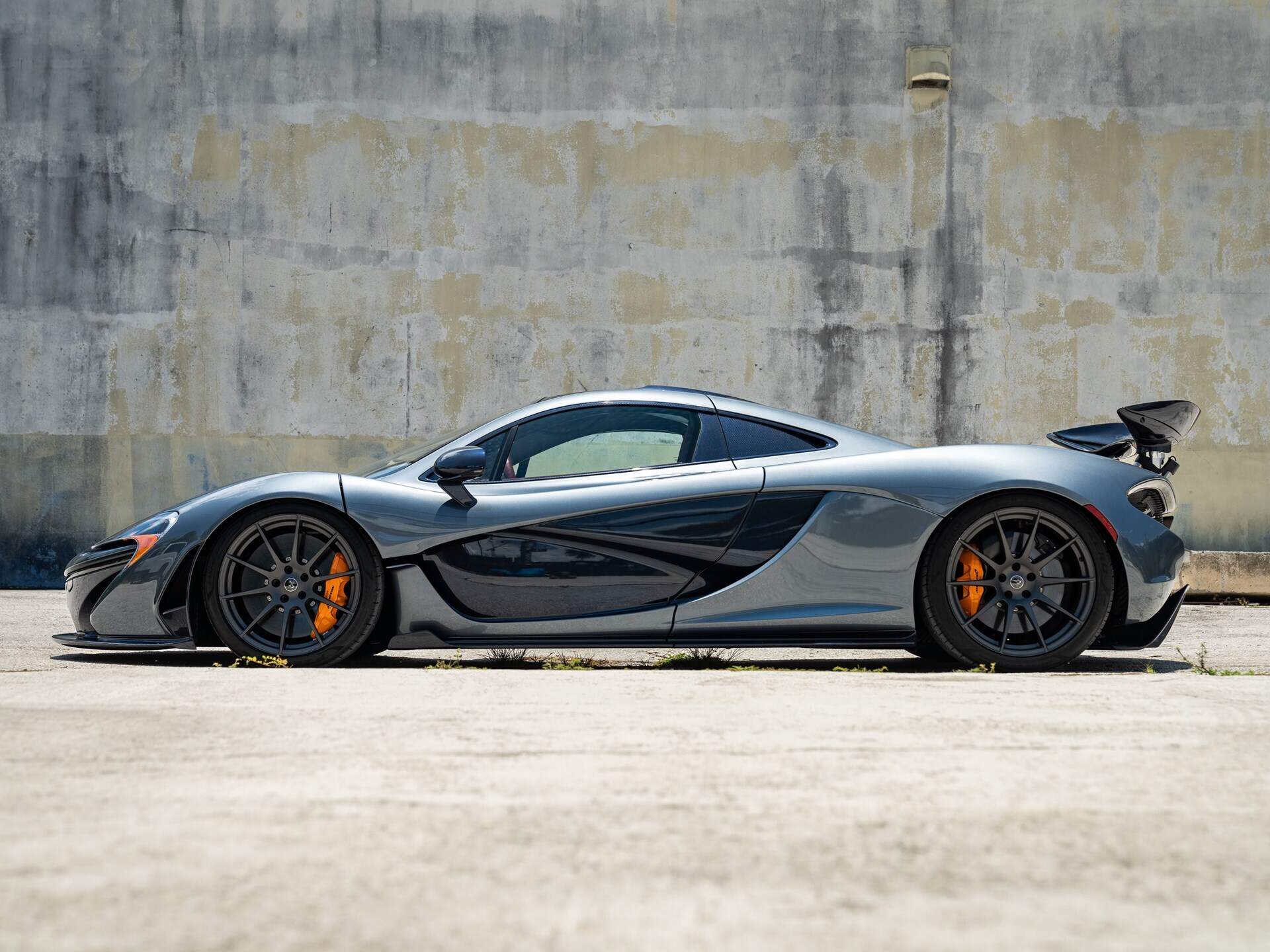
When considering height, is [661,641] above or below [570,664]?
above

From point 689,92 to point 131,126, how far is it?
4.56m

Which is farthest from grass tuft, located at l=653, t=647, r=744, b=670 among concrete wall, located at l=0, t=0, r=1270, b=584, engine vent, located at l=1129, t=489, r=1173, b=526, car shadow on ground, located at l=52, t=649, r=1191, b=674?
concrete wall, located at l=0, t=0, r=1270, b=584

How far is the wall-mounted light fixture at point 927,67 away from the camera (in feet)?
32.9

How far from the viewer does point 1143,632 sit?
477 centimetres

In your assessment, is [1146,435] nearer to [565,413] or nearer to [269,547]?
[565,413]

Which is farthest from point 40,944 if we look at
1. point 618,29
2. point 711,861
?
point 618,29

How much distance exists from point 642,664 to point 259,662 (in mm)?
1531

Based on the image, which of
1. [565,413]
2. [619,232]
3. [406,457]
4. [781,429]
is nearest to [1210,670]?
[781,429]

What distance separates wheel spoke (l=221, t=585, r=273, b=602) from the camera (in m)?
4.80

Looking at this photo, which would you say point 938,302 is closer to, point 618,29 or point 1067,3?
point 1067,3

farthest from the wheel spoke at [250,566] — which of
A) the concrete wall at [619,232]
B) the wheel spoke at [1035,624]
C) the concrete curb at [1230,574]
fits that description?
the concrete curb at [1230,574]

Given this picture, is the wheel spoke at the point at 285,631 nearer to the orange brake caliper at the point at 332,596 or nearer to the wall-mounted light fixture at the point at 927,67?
the orange brake caliper at the point at 332,596

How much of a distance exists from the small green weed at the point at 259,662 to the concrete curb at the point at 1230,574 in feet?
22.3

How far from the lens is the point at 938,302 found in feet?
32.4
